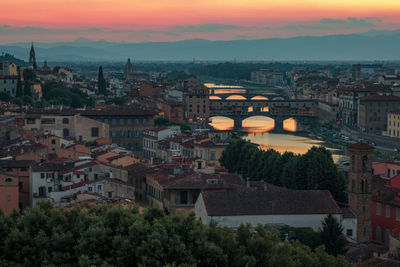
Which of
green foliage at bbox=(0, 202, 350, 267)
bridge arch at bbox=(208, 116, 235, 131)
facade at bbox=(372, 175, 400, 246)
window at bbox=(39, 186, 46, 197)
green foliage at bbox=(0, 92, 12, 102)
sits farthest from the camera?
bridge arch at bbox=(208, 116, 235, 131)

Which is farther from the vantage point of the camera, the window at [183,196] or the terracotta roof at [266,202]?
the window at [183,196]

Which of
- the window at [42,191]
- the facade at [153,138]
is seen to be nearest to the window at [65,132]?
the facade at [153,138]

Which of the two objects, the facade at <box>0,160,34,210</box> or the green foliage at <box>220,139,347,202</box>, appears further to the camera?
the green foliage at <box>220,139,347,202</box>

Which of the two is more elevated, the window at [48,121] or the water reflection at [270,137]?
the window at [48,121]

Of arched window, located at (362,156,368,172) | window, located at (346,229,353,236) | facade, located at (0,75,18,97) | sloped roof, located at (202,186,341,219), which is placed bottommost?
window, located at (346,229,353,236)

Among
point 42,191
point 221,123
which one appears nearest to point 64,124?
point 42,191

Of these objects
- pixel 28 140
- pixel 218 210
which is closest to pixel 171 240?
pixel 218 210

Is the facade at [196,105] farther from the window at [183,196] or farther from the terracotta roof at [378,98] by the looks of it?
the window at [183,196]

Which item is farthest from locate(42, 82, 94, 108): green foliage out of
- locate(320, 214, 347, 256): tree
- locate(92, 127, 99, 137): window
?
locate(320, 214, 347, 256): tree

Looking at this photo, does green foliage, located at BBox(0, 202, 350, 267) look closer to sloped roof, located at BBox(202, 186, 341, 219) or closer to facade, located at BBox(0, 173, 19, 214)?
sloped roof, located at BBox(202, 186, 341, 219)
